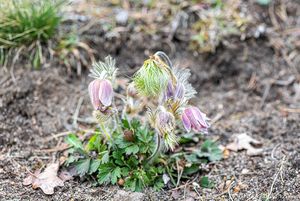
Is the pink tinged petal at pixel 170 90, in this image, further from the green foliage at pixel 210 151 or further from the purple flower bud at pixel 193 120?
the green foliage at pixel 210 151

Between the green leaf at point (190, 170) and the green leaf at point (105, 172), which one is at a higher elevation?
the green leaf at point (105, 172)

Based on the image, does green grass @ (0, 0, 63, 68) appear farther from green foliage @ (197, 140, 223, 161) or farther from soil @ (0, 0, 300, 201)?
green foliage @ (197, 140, 223, 161)

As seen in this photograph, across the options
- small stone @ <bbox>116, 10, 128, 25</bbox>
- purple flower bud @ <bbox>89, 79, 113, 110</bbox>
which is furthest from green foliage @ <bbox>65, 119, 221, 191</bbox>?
small stone @ <bbox>116, 10, 128, 25</bbox>

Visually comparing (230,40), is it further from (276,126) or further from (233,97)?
(276,126)

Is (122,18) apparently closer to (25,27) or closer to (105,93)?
(25,27)

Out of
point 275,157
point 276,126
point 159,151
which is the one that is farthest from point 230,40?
point 159,151

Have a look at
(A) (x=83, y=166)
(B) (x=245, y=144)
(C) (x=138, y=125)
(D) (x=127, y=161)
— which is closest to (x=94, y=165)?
(A) (x=83, y=166)

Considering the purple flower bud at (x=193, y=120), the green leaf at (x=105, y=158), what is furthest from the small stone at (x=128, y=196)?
the purple flower bud at (x=193, y=120)
